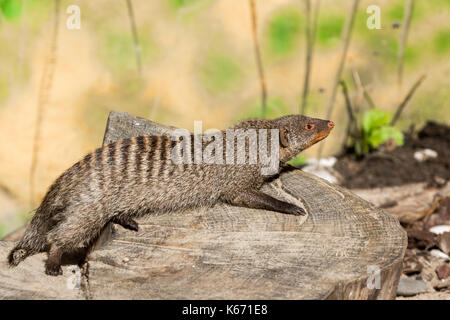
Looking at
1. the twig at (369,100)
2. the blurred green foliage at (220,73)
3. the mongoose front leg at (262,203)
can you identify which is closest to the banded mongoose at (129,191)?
the mongoose front leg at (262,203)

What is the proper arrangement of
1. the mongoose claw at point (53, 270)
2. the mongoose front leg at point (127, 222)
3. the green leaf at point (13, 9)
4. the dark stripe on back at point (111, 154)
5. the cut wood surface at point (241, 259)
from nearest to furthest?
1. the cut wood surface at point (241, 259)
2. the mongoose claw at point (53, 270)
3. the mongoose front leg at point (127, 222)
4. the dark stripe on back at point (111, 154)
5. the green leaf at point (13, 9)

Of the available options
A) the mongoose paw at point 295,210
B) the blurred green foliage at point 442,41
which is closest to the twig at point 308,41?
the blurred green foliage at point 442,41

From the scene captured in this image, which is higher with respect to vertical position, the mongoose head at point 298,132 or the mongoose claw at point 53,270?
the mongoose head at point 298,132

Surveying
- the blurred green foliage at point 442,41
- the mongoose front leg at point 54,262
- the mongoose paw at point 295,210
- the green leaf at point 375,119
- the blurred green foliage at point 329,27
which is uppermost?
the blurred green foliage at point 329,27

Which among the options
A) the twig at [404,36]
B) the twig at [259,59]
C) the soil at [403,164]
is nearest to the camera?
the twig at [259,59]

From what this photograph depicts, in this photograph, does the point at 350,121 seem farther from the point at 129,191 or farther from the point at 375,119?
the point at 129,191

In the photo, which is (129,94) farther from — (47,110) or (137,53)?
(47,110)

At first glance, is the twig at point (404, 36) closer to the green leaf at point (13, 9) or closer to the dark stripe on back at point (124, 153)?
the dark stripe on back at point (124, 153)

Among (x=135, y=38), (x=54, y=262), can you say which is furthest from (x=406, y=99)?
(x=54, y=262)

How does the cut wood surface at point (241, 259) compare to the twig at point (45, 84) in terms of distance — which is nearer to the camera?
the cut wood surface at point (241, 259)
